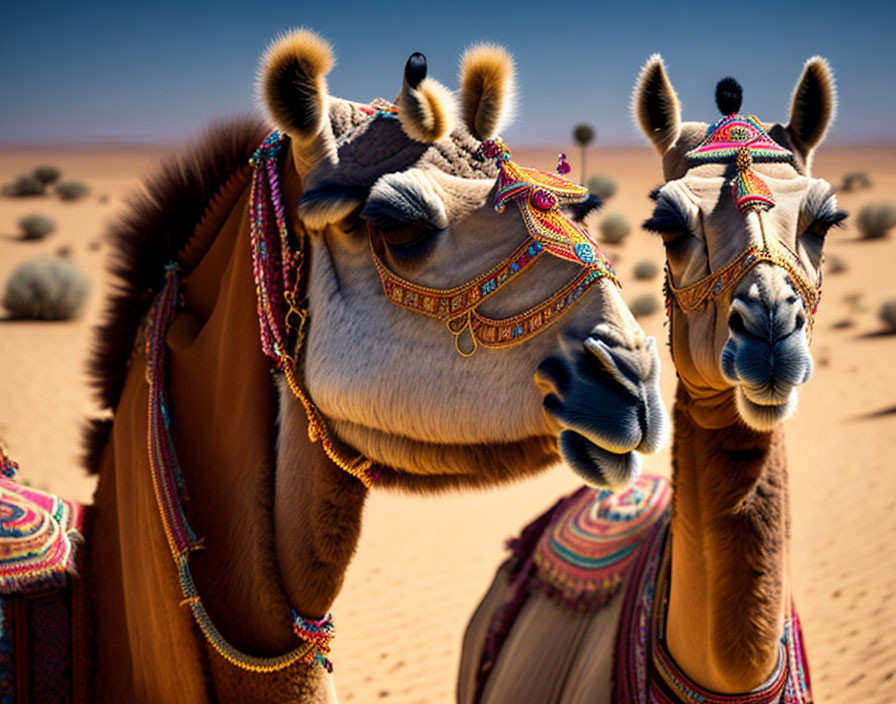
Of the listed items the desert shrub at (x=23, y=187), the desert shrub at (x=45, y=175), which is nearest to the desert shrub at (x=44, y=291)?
the desert shrub at (x=23, y=187)

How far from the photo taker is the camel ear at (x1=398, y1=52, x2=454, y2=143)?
1654 mm

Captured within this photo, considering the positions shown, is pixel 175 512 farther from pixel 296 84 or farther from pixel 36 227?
pixel 36 227

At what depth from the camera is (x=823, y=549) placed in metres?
8.91

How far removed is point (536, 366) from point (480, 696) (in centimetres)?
325

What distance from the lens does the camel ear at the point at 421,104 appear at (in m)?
1.65

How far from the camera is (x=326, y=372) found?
1.72 m

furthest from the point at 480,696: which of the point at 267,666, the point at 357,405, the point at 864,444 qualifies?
the point at 864,444

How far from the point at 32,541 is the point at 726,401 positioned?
90.6 inches

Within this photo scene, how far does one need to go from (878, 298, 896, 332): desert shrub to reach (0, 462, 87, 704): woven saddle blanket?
19191 mm

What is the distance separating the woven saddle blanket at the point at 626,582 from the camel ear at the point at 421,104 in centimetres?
227

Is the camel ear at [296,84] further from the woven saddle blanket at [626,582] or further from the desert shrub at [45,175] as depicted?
the desert shrub at [45,175]

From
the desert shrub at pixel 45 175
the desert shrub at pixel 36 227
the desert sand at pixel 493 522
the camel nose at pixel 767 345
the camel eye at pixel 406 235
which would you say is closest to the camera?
the camel eye at pixel 406 235

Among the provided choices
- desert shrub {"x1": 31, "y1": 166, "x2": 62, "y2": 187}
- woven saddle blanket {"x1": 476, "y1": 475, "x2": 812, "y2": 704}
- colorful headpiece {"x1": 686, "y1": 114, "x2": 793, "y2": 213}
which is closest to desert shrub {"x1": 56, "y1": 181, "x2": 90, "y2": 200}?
desert shrub {"x1": 31, "y1": 166, "x2": 62, "y2": 187}

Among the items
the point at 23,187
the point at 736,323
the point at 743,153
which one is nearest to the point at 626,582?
the point at 736,323
